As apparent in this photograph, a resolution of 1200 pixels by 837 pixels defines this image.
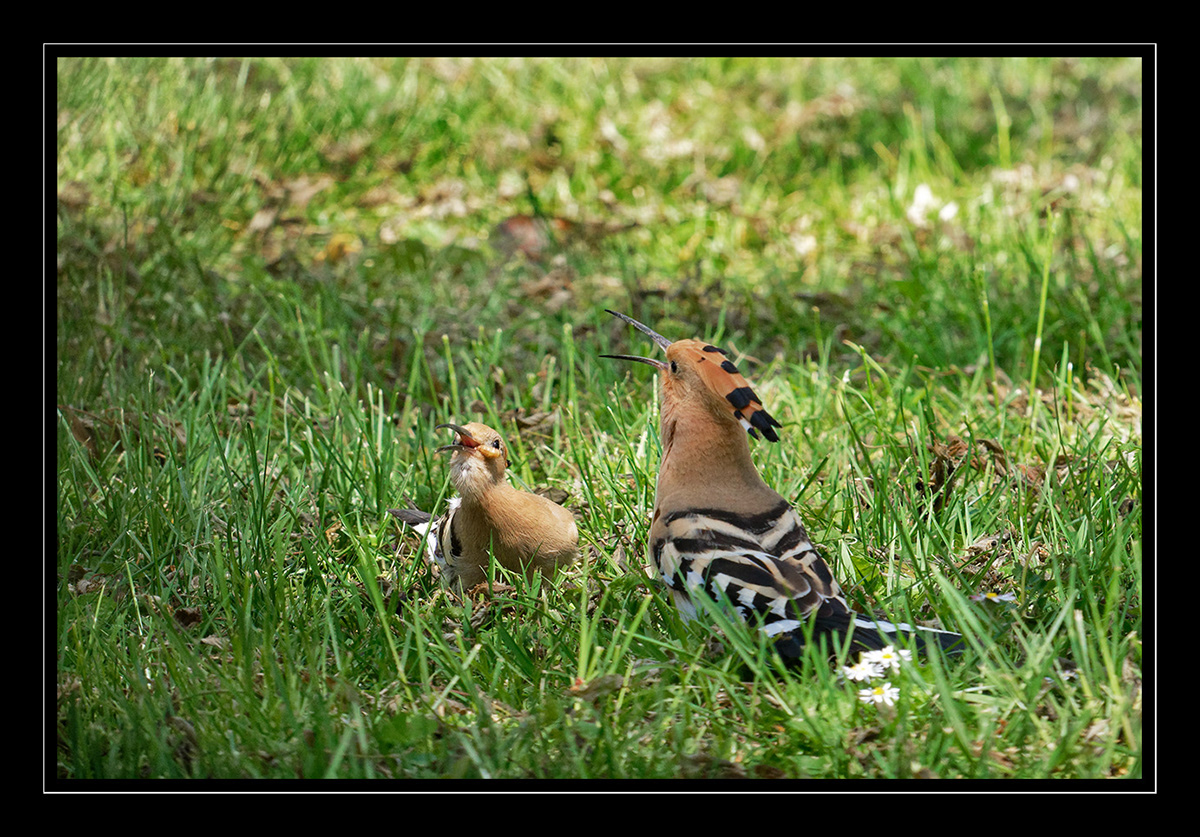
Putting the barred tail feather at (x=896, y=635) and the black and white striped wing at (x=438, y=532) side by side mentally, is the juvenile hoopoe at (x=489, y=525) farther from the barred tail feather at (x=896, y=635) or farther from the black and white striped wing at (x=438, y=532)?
the barred tail feather at (x=896, y=635)

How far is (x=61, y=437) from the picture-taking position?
488cm

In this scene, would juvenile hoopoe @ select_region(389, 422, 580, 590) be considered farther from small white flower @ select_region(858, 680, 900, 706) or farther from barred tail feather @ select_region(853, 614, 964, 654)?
small white flower @ select_region(858, 680, 900, 706)

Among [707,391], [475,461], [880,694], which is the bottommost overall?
[880,694]

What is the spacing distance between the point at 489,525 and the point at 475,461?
8.1 inches

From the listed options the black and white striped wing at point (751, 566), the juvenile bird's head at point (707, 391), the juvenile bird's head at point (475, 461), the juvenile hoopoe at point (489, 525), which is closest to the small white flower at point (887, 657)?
the black and white striped wing at point (751, 566)

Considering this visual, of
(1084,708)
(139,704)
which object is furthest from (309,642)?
(1084,708)

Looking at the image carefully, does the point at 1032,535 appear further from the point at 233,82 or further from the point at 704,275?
the point at 233,82

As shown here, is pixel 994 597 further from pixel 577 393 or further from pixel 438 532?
pixel 577 393

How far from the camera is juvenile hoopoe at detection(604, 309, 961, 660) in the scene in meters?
3.56

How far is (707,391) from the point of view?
3957 mm

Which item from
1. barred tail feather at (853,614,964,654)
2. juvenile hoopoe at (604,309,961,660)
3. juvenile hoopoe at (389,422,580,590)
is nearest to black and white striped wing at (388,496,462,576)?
juvenile hoopoe at (389,422,580,590)

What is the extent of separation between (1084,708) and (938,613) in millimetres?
620

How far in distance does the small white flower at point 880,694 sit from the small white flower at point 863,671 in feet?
0.10

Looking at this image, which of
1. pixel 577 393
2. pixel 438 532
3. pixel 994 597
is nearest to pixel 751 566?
pixel 994 597
